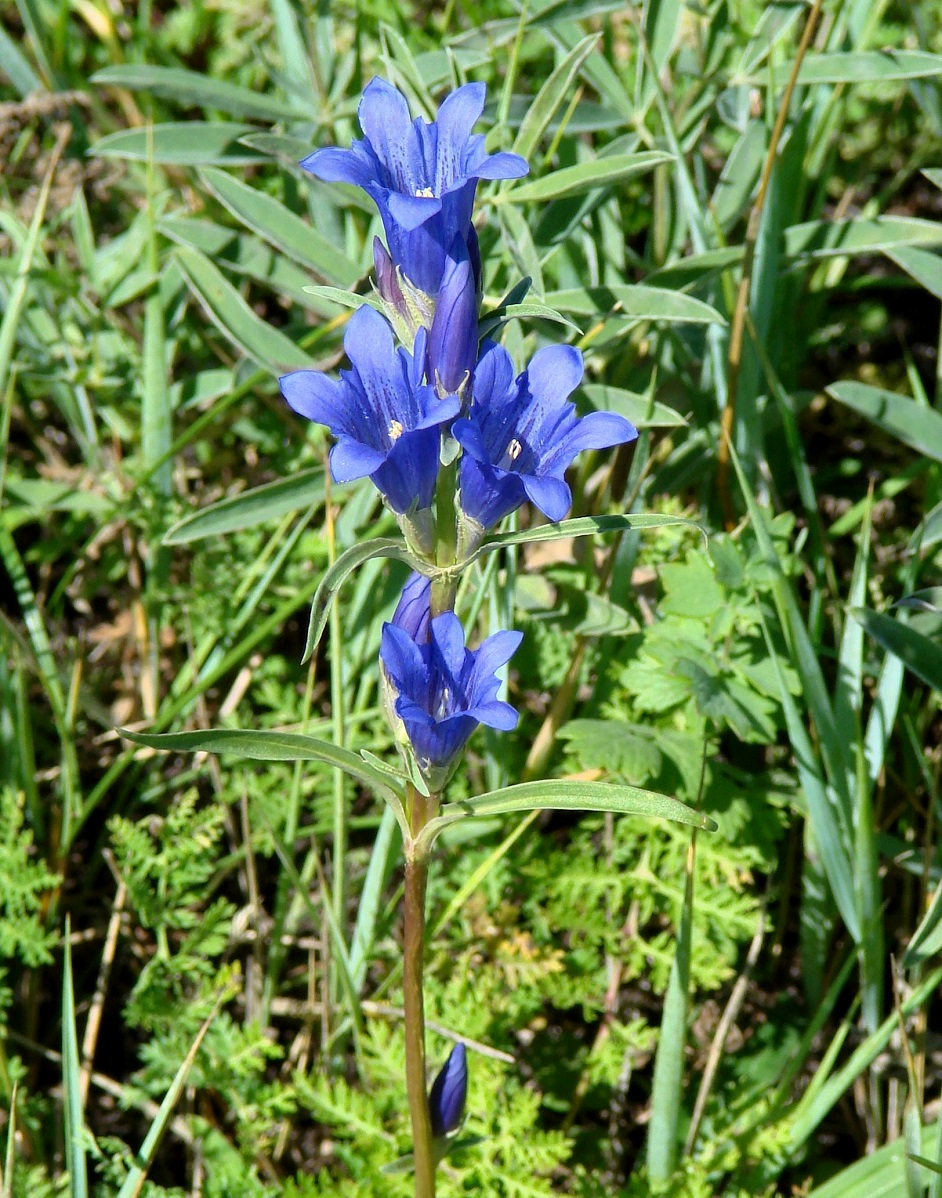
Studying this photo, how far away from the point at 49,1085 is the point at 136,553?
127 centimetres

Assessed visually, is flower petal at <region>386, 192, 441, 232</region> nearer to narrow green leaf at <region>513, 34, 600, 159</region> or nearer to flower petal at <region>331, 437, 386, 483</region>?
flower petal at <region>331, 437, 386, 483</region>

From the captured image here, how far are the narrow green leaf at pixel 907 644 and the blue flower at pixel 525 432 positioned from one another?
3.13 feet

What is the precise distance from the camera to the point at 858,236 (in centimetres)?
254

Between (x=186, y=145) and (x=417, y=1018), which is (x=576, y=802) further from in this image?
(x=186, y=145)

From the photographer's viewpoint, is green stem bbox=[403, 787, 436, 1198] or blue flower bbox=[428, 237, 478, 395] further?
green stem bbox=[403, 787, 436, 1198]

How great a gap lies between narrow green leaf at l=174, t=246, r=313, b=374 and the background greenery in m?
0.01

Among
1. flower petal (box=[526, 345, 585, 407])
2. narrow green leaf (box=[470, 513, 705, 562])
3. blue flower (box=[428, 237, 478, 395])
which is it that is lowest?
narrow green leaf (box=[470, 513, 705, 562])

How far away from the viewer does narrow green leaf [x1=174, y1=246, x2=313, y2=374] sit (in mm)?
2516

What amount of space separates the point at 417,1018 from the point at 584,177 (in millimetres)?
1535

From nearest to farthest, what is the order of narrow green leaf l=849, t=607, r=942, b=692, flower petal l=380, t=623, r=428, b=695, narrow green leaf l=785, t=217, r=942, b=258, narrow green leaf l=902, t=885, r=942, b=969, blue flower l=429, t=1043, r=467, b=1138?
flower petal l=380, t=623, r=428, b=695 → blue flower l=429, t=1043, r=467, b=1138 → narrow green leaf l=902, t=885, r=942, b=969 → narrow green leaf l=849, t=607, r=942, b=692 → narrow green leaf l=785, t=217, r=942, b=258

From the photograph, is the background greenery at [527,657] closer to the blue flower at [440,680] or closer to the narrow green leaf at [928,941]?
the narrow green leaf at [928,941]

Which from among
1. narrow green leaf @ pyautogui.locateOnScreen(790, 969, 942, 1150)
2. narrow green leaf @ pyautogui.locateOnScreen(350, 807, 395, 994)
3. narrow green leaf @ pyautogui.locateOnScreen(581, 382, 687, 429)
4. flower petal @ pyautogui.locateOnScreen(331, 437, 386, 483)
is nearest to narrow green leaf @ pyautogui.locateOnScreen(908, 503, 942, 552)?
narrow green leaf @ pyautogui.locateOnScreen(581, 382, 687, 429)

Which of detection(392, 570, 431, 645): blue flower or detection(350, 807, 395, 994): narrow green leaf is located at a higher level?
detection(392, 570, 431, 645): blue flower

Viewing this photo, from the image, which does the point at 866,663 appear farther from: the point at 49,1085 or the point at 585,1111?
the point at 49,1085
